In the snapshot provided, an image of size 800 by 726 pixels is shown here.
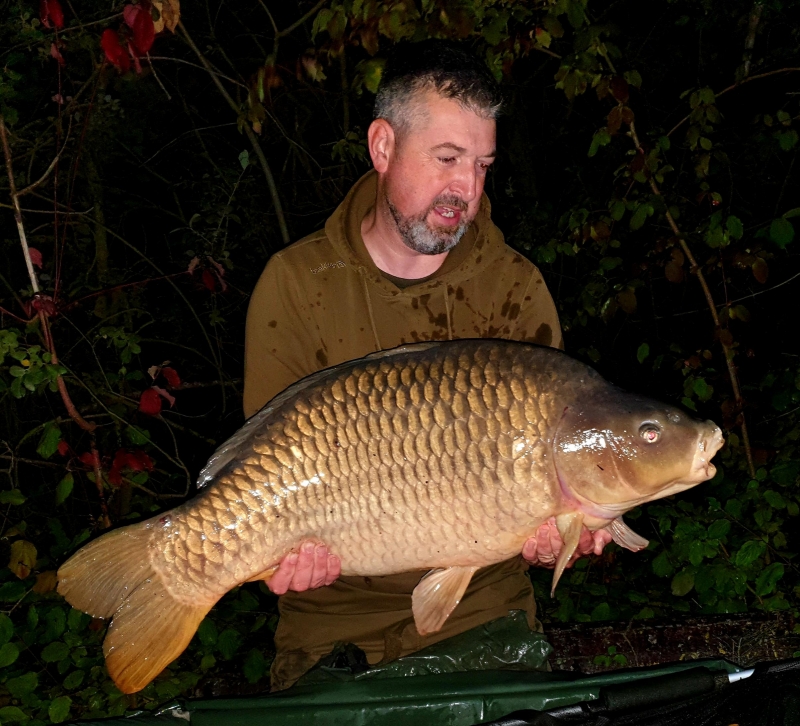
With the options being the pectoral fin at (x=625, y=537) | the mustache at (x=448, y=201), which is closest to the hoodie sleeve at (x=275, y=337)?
the mustache at (x=448, y=201)

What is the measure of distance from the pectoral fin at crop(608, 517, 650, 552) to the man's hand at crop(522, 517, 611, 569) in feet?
0.06

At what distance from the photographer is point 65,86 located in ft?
12.5

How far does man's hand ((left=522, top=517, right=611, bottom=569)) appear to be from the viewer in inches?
65.4

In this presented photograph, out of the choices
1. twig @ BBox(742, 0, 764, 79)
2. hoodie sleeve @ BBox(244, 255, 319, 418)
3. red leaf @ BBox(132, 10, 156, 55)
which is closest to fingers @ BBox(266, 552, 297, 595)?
hoodie sleeve @ BBox(244, 255, 319, 418)

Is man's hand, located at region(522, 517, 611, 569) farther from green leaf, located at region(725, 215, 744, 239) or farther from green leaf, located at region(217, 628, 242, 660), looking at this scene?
green leaf, located at region(725, 215, 744, 239)

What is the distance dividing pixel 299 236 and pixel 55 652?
7.37 ft

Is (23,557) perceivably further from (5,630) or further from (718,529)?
(718,529)

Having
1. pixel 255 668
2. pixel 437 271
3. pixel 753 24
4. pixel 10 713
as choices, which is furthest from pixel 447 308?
pixel 753 24

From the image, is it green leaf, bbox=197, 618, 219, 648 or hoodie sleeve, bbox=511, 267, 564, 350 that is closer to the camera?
hoodie sleeve, bbox=511, 267, 564, 350

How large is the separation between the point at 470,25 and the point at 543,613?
201 cm

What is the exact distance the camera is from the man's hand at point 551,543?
65.4 inches

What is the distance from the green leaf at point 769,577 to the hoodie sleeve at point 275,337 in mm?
1581

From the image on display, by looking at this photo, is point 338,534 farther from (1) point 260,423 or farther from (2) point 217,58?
(2) point 217,58

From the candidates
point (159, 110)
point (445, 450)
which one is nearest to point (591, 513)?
point (445, 450)
